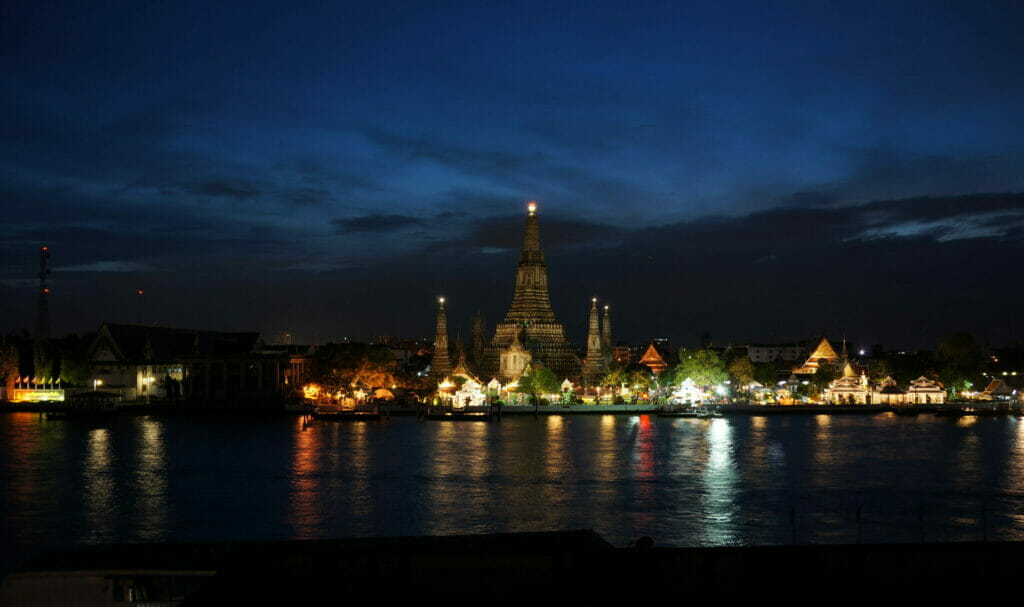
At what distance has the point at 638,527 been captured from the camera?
1003 inches

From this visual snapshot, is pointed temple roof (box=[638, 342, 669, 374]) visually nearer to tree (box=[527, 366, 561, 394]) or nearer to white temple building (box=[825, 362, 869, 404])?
white temple building (box=[825, 362, 869, 404])

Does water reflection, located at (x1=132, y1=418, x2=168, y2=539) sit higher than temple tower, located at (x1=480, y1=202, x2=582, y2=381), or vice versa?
temple tower, located at (x1=480, y1=202, x2=582, y2=381)

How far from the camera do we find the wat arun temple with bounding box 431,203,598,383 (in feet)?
268

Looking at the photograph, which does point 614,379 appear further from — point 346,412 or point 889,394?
point 346,412

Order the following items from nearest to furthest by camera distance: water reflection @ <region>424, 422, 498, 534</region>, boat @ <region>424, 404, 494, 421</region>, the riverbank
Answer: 1. the riverbank
2. water reflection @ <region>424, 422, 498, 534</region>
3. boat @ <region>424, 404, 494, 421</region>

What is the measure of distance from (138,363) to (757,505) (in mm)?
65637

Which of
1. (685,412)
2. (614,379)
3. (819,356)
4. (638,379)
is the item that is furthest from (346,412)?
(819,356)

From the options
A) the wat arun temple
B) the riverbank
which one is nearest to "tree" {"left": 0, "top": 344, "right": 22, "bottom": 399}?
the wat arun temple

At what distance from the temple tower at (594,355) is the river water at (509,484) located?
95.0 ft

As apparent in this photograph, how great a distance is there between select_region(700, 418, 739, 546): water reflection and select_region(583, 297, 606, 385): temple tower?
117 feet

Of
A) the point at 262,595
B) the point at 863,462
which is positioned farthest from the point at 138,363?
the point at 262,595

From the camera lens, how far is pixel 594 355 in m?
87.1

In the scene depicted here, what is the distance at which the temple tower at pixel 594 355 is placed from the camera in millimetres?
86250

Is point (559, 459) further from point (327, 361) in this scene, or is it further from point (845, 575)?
point (327, 361)
